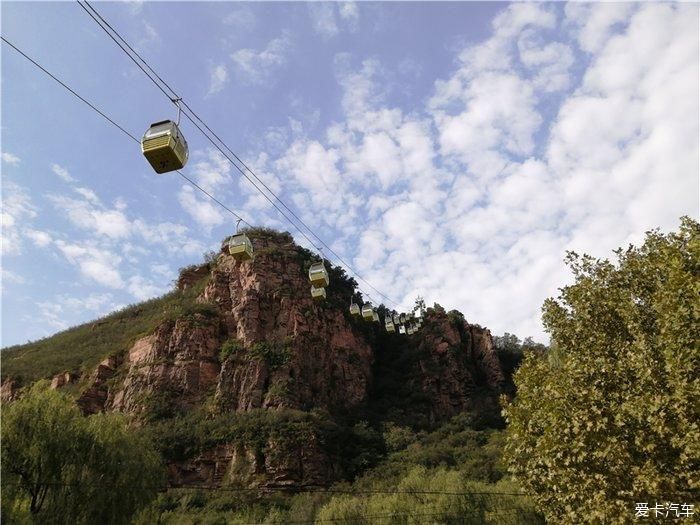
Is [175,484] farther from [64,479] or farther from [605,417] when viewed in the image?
[605,417]

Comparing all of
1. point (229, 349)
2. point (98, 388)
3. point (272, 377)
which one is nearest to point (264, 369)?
point (272, 377)

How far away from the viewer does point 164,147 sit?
7750 millimetres

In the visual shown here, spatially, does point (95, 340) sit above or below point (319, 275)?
above

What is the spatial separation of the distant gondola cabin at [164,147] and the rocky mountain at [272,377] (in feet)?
93.2

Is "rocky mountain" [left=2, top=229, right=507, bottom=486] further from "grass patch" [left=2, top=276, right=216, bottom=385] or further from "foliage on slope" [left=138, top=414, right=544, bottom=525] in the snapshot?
"foliage on slope" [left=138, top=414, right=544, bottom=525]

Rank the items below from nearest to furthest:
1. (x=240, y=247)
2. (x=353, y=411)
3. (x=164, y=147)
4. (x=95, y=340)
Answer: (x=164, y=147), (x=240, y=247), (x=353, y=411), (x=95, y=340)

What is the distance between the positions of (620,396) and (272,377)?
33.1 metres

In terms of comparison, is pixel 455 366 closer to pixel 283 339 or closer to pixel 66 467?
pixel 283 339

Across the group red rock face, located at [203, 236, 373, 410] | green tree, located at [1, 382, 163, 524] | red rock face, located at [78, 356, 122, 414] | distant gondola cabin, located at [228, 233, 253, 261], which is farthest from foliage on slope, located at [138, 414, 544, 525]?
red rock face, located at [78, 356, 122, 414]

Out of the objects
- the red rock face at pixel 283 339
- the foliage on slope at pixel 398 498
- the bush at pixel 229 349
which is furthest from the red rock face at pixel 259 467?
the bush at pixel 229 349

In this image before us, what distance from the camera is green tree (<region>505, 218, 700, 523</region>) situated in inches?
325

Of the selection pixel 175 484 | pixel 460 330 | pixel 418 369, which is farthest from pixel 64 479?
pixel 460 330

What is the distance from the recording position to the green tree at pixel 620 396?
8.27 m

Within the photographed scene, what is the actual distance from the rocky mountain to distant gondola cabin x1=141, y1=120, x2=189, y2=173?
28.4 m
